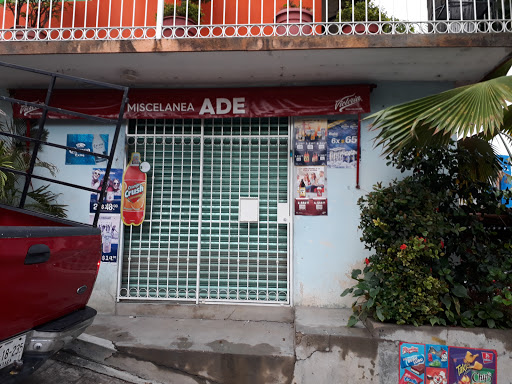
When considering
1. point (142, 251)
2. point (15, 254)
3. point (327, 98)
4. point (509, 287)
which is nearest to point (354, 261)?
point (509, 287)

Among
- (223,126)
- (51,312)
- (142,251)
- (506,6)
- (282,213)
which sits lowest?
(51,312)

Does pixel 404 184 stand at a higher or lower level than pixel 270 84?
lower

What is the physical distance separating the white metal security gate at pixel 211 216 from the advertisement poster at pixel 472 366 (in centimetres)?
214

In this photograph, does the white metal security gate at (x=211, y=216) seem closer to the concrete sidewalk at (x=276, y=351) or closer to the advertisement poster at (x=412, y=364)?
the concrete sidewalk at (x=276, y=351)

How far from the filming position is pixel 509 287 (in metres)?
3.67

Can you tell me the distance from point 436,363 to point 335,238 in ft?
6.12

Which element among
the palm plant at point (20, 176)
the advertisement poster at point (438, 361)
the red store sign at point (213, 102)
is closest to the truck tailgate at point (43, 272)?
the palm plant at point (20, 176)

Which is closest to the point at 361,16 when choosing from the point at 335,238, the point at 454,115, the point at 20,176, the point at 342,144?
the point at 342,144

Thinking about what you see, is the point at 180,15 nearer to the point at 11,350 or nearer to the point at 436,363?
the point at 11,350

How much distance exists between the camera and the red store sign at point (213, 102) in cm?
498

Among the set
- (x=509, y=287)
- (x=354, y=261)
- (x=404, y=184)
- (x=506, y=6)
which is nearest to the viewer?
(x=509, y=287)

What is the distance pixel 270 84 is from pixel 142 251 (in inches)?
115

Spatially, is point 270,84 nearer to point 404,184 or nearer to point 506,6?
point 404,184

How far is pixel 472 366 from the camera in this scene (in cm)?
353
